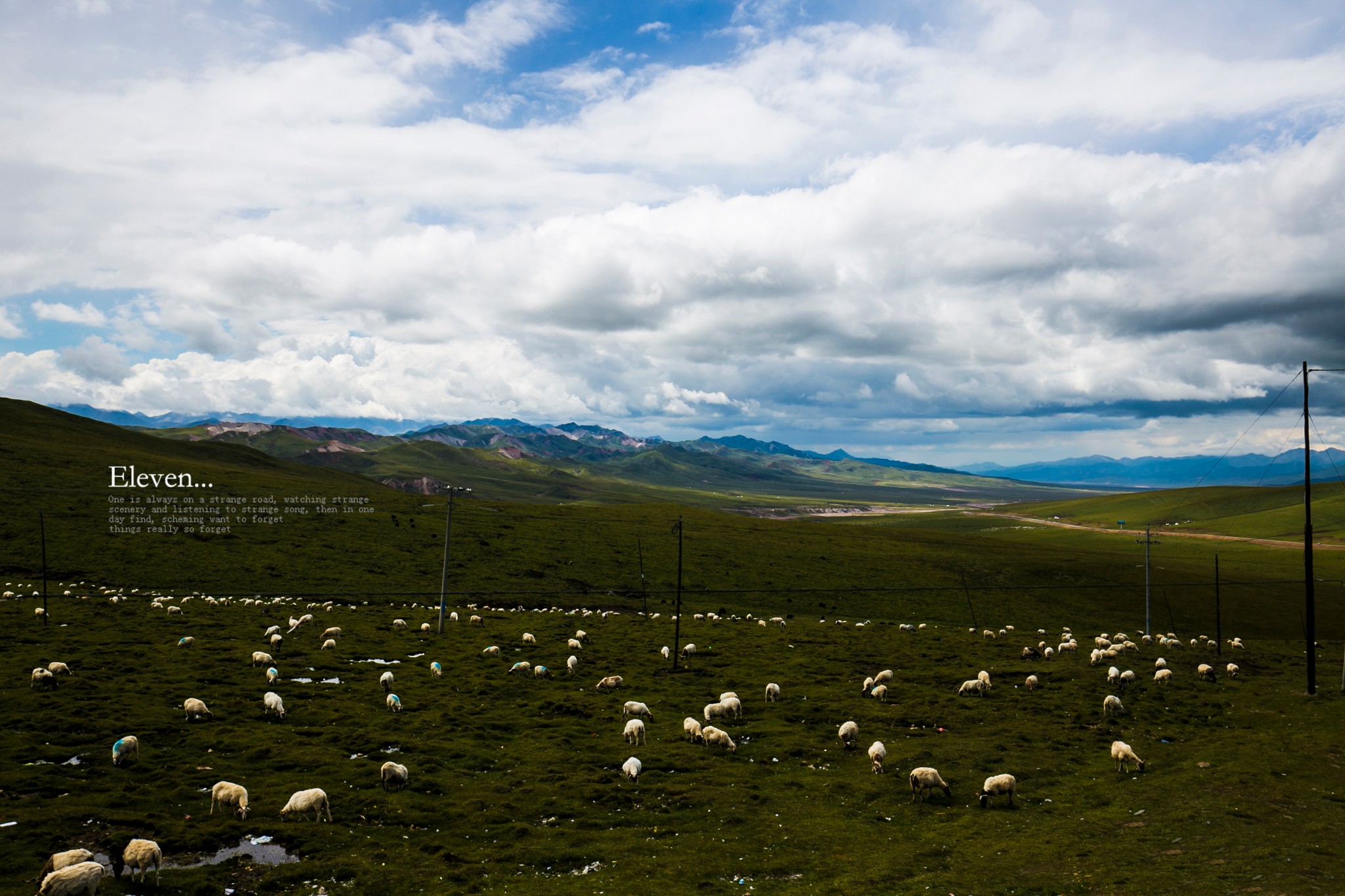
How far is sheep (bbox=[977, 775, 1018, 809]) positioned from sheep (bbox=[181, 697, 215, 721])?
3140 cm

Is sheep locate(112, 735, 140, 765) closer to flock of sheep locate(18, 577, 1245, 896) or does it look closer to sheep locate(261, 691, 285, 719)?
flock of sheep locate(18, 577, 1245, 896)

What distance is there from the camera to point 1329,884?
15516mm

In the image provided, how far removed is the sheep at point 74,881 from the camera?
14523 mm

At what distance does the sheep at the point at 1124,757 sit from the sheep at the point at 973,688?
12.4 m

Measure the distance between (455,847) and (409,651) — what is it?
29.4 meters

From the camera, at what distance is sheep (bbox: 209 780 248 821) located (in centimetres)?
1975

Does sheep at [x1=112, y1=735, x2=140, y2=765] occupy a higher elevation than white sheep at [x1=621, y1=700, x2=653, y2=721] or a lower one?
higher

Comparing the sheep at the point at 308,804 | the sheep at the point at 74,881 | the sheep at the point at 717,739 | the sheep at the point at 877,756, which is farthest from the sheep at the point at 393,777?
the sheep at the point at 877,756

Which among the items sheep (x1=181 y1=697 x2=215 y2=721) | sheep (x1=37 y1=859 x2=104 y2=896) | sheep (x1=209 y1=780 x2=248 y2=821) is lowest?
sheep (x1=181 y1=697 x2=215 y2=721)

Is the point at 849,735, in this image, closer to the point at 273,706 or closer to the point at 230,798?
the point at 230,798

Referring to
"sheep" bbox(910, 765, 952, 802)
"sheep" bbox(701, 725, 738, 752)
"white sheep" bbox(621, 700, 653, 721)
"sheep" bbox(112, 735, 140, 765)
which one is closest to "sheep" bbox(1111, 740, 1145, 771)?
"sheep" bbox(910, 765, 952, 802)

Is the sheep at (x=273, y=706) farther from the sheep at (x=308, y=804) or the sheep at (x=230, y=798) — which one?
the sheep at (x=308, y=804)

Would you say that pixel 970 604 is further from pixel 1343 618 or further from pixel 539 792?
pixel 539 792

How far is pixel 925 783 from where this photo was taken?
23.9 metres
